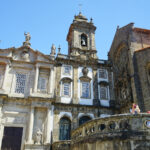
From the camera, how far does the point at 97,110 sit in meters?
24.0

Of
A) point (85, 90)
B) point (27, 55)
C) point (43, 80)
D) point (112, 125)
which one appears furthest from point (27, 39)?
point (112, 125)

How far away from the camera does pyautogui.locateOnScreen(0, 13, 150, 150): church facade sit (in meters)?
20.5

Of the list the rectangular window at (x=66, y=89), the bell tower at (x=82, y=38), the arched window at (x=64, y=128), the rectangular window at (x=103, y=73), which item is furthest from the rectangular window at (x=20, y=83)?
the rectangular window at (x=103, y=73)

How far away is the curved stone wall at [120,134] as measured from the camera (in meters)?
10.8

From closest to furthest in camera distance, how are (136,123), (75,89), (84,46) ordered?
1. (136,123)
2. (75,89)
3. (84,46)

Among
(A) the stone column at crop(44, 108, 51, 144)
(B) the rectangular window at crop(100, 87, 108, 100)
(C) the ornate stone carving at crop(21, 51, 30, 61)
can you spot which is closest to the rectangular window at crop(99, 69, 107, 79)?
(B) the rectangular window at crop(100, 87, 108, 100)

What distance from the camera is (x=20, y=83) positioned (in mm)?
23531

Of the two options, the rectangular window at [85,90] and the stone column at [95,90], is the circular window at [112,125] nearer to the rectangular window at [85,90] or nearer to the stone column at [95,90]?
the stone column at [95,90]

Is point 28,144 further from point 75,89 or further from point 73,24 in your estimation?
point 73,24

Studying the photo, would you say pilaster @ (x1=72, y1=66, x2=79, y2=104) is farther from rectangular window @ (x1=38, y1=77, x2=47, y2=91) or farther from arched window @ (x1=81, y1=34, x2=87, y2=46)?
arched window @ (x1=81, y1=34, x2=87, y2=46)

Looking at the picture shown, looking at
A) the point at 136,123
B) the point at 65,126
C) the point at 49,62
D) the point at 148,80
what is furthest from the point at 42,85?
the point at 136,123

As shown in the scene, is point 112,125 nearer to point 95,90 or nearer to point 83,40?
point 95,90

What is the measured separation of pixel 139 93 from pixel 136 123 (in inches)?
340

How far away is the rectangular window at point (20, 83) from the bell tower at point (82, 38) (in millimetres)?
7745
